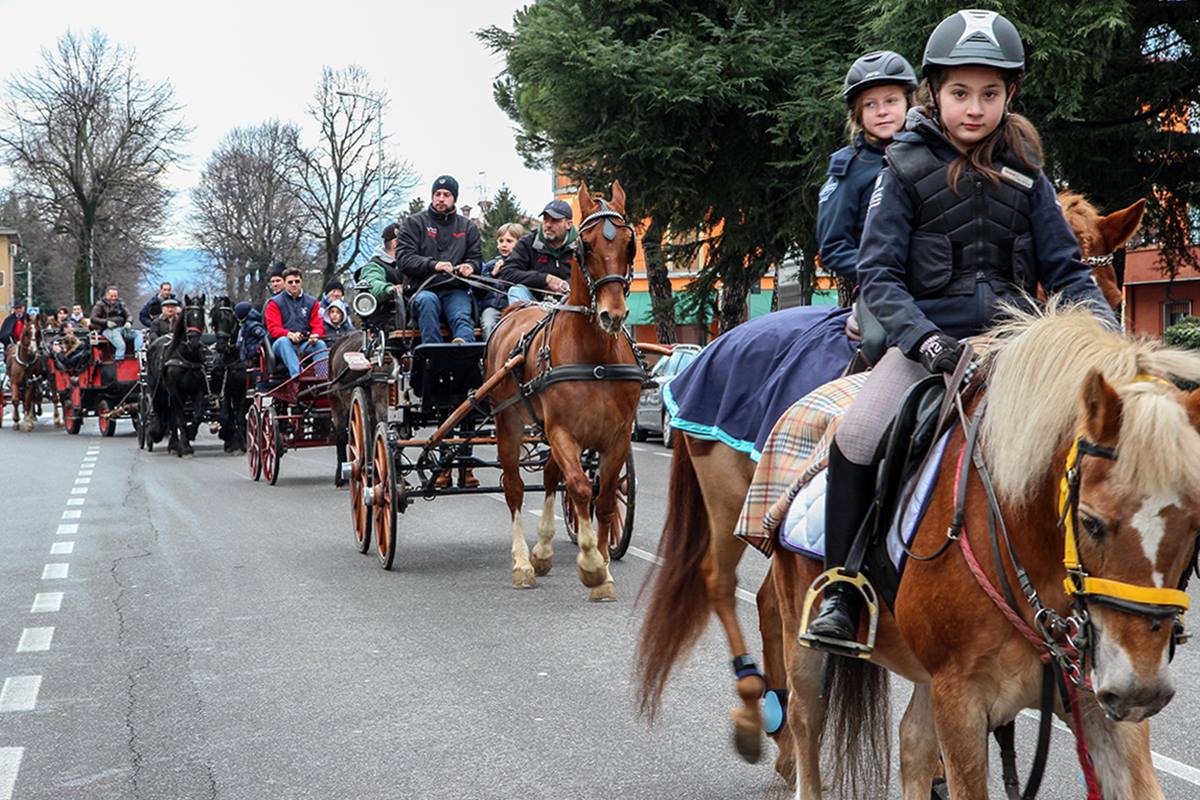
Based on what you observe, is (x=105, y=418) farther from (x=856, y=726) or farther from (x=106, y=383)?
(x=856, y=726)

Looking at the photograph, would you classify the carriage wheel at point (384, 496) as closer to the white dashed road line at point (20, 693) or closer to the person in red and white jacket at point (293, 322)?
the white dashed road line at point (20, 693)

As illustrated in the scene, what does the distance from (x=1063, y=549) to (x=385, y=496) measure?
8.44 m

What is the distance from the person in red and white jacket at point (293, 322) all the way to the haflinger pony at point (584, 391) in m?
8.96

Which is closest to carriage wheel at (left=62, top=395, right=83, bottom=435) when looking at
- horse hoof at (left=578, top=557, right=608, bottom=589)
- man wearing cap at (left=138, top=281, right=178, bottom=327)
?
man wearing cap at (left=138, top=281, right=178, bottom=327)

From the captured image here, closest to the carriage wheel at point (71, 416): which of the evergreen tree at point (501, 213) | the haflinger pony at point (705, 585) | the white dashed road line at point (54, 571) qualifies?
the white dashed road line at point (54, 571)

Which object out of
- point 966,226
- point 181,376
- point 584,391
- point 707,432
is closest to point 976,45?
point 966,226

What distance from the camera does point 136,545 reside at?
40.8ft

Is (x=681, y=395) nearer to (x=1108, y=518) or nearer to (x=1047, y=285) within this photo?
(x=1047, y=285)

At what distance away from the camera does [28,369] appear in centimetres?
3416

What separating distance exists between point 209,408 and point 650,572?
2034cm

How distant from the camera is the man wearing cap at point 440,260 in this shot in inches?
469

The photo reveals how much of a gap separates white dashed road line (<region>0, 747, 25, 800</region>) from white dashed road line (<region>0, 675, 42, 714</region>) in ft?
2.48

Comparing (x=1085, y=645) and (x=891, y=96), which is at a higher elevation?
(x=891, y=96)

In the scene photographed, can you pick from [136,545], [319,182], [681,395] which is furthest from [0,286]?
[681,395]
